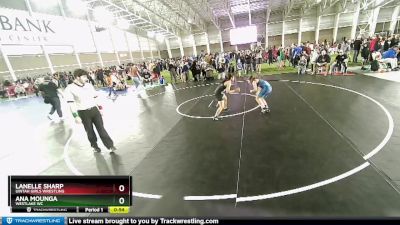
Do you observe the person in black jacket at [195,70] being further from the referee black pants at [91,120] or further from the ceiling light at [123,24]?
the ceiling light at [123,24]

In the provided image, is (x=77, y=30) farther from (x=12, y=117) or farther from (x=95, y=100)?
(x=95, y=100)

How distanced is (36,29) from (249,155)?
26.6 meters

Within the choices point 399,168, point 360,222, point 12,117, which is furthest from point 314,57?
point 12,117

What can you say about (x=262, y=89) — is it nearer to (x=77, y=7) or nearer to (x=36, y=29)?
(x=36, y=29)

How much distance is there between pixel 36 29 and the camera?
73.9 feet

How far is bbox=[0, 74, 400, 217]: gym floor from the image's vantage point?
3.54 meters

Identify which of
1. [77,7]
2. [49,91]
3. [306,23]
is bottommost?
[49,91]

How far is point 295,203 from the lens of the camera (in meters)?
3.42

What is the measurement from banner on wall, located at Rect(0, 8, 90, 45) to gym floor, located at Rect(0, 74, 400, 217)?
15552 mm

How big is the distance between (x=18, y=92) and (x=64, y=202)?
83.9ft

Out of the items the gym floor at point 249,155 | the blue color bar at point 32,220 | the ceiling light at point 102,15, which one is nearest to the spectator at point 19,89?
the ceiling light at point 102,15

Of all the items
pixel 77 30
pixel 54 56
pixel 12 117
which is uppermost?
pixel 77 30

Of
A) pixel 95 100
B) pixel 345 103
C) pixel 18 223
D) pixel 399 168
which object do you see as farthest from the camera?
pixel 345 103
